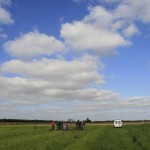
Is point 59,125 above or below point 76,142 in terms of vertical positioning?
above

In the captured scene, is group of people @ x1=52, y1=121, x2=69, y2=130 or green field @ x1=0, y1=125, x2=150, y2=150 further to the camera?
group of people @ x1=52, y1=121, x2=69, y2=130

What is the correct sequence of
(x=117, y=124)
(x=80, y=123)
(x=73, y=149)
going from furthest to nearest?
(x=117, y=124)
(x=80, y=123)
(x=73, y=149)

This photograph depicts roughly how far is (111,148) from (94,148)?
111 cm

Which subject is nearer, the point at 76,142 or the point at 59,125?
the point at 76,142

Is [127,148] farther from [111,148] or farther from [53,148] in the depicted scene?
[53,148]

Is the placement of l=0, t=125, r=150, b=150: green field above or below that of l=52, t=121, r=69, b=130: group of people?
below

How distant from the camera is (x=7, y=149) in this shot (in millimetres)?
28188

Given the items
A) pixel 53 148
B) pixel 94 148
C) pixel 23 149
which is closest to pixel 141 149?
pixel 94 148

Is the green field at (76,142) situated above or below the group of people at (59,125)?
below

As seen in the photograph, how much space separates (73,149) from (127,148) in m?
3.86

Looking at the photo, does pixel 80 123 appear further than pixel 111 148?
Yes

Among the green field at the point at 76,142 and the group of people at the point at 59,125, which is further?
the group of people at the point at 59,125

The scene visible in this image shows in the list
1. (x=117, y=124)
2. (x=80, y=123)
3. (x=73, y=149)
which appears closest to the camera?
(x=73, y=149)

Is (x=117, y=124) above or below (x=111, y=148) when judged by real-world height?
above
